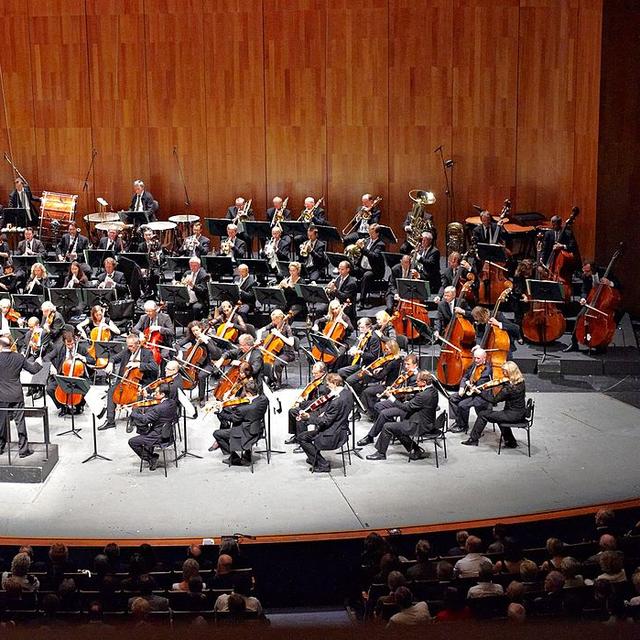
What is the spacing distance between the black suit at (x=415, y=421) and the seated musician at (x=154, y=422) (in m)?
1.94

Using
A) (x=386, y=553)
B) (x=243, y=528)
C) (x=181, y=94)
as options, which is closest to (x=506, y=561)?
(x=386, y=553)

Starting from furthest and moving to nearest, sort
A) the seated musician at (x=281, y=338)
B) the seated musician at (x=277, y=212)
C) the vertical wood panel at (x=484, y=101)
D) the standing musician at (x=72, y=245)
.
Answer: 1. the vertical wood panel at (x=484, y=101)
2. the seated musician at (x=277, y=212)
3. the standing musician at (x=72, y=245)
4. the seated musician at (x=281, y=338)

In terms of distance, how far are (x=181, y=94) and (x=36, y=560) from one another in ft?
32.5

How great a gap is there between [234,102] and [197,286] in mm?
4714

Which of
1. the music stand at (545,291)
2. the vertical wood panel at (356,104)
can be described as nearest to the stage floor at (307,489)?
the music stand at (545,291)

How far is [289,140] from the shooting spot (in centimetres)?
1560

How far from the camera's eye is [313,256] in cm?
1249

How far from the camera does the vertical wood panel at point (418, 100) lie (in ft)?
48.8

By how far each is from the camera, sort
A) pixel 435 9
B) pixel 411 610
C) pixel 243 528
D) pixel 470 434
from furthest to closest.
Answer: pixel 435 9, pixel 470 434, pixel 243 528, pixel 411 610

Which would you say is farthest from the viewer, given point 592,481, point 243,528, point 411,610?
point 592,481

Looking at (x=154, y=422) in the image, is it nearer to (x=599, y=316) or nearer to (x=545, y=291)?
(x=545, y=291)

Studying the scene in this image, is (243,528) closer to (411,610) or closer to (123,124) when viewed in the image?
(411,610)

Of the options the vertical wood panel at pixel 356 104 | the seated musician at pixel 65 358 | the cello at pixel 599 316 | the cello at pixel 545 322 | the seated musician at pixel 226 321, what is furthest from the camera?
the vertical wood panel at pixel 356 104

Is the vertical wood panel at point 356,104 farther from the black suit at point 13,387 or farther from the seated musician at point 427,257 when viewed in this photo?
the black suit at point 13,387
